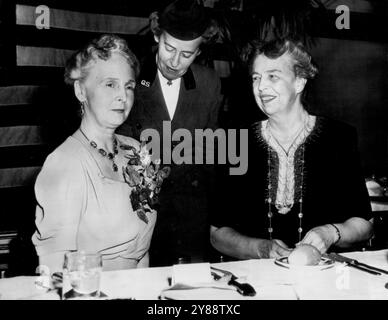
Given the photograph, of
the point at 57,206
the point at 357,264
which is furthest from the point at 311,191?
the point at 57,206

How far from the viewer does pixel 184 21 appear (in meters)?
2.33

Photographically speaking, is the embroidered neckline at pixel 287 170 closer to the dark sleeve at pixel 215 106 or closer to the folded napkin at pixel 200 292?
the dark sleeve at pixel 215 106

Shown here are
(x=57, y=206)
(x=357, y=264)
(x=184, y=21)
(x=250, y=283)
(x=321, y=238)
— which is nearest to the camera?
(x=250, y=283)

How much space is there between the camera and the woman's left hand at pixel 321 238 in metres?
1.70

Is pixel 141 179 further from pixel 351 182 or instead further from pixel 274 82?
pixel 351 182

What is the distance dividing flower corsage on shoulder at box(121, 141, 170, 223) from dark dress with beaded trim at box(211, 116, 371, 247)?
36 centimetres

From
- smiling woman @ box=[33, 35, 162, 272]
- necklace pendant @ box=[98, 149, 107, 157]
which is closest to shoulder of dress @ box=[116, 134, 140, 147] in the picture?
smiling woman @ box=[33, 35, 162, 272]

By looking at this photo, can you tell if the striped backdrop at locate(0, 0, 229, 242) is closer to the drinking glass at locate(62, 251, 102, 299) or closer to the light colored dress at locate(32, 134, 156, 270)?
the light colored dress at locate(32, 134, 156, 270)

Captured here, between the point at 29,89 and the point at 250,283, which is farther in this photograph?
the point at 29,89

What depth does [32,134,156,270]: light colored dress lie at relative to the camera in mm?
1606

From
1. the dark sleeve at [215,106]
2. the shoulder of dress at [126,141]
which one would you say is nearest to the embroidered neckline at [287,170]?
the dark sleeve at [215,106]

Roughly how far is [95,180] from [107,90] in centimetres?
37

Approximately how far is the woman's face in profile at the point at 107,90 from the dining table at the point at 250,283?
0.68 metres

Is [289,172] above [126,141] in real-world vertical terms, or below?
below
